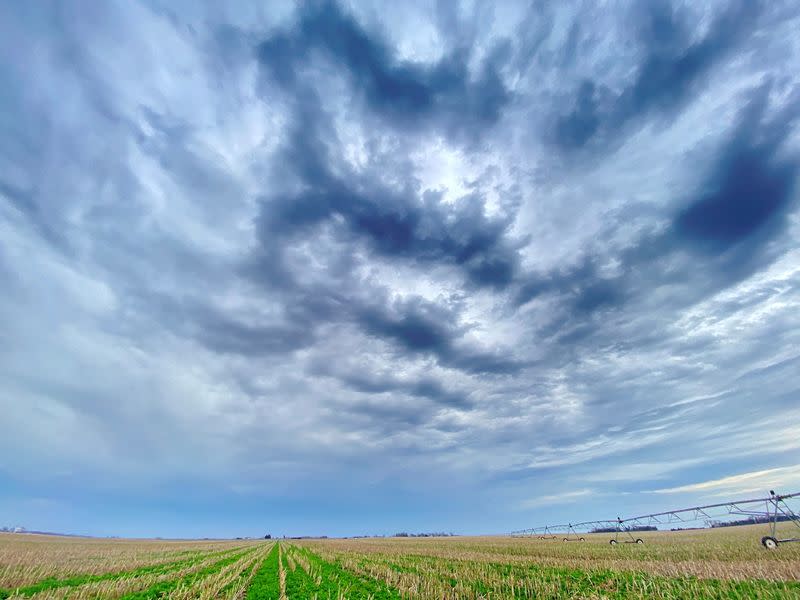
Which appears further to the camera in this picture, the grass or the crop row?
the grass

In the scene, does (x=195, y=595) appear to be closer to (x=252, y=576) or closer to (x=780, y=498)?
(x=252, y=576)

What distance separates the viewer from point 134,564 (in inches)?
1357

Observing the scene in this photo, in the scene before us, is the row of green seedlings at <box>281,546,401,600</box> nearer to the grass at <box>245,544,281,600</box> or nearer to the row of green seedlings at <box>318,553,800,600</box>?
the grass at <box>245,544,281,600</box>

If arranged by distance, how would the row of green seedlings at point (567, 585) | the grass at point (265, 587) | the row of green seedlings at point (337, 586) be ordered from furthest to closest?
the grass at point (265, 587), the row of green seedlings at point (337, 586), the row of green seedlings at point (567, 585)

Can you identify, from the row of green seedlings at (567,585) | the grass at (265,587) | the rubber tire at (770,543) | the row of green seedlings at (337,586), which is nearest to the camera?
the row of green seedlings at (567,585)

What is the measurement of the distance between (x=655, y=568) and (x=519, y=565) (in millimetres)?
8763

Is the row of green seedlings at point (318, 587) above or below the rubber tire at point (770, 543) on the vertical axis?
below

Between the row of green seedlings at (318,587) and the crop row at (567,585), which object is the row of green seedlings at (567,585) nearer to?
the crop row at (567,585)

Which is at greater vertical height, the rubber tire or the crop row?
the rubber tire

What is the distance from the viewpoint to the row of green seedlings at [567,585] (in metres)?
15.8

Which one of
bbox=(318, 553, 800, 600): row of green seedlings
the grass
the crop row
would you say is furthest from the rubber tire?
the grass

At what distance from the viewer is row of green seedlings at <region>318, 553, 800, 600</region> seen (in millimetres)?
15789

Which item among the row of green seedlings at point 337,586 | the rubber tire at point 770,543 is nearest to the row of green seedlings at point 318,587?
the row of green seedlings at point 337,586

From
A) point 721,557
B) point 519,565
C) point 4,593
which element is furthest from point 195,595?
point 721,557
